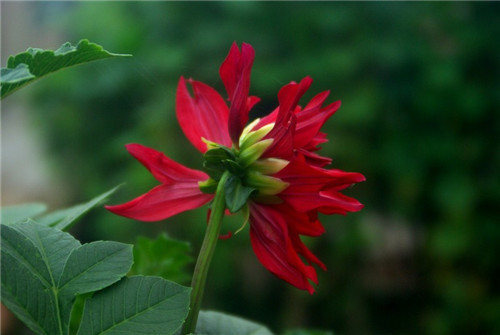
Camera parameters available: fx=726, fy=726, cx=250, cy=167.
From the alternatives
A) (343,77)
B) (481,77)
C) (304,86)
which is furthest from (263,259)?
(481,77)

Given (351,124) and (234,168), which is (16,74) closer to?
(234,168)

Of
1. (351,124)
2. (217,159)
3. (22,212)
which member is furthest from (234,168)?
(351,124)

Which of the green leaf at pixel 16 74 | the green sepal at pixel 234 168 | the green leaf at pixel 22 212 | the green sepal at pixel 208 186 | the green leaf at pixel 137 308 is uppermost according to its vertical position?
the green leaf at pixel 16 74

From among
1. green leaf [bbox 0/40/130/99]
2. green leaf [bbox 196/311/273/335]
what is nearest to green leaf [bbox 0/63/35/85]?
green leaf [bbox 0/40/130/99]

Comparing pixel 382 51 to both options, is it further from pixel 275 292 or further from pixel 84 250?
pixel 84 250

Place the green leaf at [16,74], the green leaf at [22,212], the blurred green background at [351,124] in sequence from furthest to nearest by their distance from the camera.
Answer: the blurred green background at [351,124]
the green leaf at [22,212]
the green leaf at [16,74]

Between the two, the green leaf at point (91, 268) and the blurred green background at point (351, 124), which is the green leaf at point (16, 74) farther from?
the blurred green background at point (351, 124)

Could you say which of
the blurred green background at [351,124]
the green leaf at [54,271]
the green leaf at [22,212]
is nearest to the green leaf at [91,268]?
the green leaf at [54,271]
